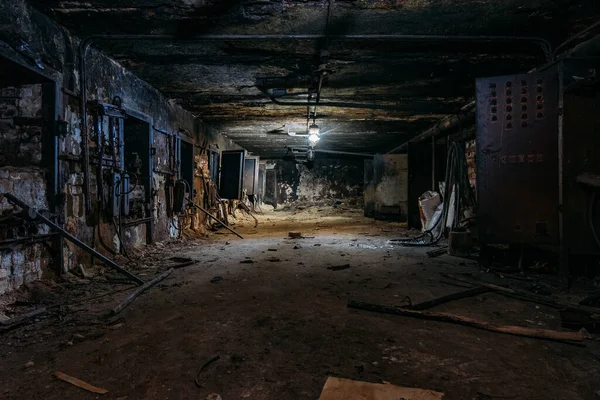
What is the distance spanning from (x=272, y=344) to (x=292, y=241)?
4935 mm

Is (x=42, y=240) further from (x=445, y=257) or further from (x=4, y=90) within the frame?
(x=445, y=257)

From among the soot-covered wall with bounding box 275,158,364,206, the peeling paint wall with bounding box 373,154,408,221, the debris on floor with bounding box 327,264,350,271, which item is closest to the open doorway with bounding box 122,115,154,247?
the debris on floor with bounding box 327,264,350,271

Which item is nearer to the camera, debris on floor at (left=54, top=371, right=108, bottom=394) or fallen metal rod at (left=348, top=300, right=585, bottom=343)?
debris on floor at (left=54, top=371, right=108, bottom=394)

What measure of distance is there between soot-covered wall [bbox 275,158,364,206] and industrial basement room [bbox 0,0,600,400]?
39.8 feet

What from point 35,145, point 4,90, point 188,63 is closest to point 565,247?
point 188,63

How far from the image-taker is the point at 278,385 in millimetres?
1854

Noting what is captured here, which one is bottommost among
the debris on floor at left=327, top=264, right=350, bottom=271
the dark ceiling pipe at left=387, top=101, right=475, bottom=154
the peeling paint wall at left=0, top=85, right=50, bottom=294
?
the debris on floor at left=327, top=264, right=350, bottom=271

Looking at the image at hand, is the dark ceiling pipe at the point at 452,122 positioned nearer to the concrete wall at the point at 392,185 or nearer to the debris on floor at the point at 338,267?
the concrete wall at the point at 392,185

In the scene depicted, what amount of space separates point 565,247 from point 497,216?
0.75 metres

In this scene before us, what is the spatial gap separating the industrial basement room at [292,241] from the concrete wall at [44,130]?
0.02 meters

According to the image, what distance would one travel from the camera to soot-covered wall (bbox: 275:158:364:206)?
1934 cm

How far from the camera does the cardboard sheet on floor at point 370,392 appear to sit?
1.68 metres

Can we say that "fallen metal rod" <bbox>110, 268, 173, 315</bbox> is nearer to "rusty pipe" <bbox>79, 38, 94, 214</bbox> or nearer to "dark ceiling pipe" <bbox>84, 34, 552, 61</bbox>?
"rusty pipe" <bbox>79, 38, 94, 214</bbox>

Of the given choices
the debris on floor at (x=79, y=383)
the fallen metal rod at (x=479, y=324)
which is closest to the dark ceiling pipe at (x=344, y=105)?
the fallen metal rod at (x=479, y=324)
